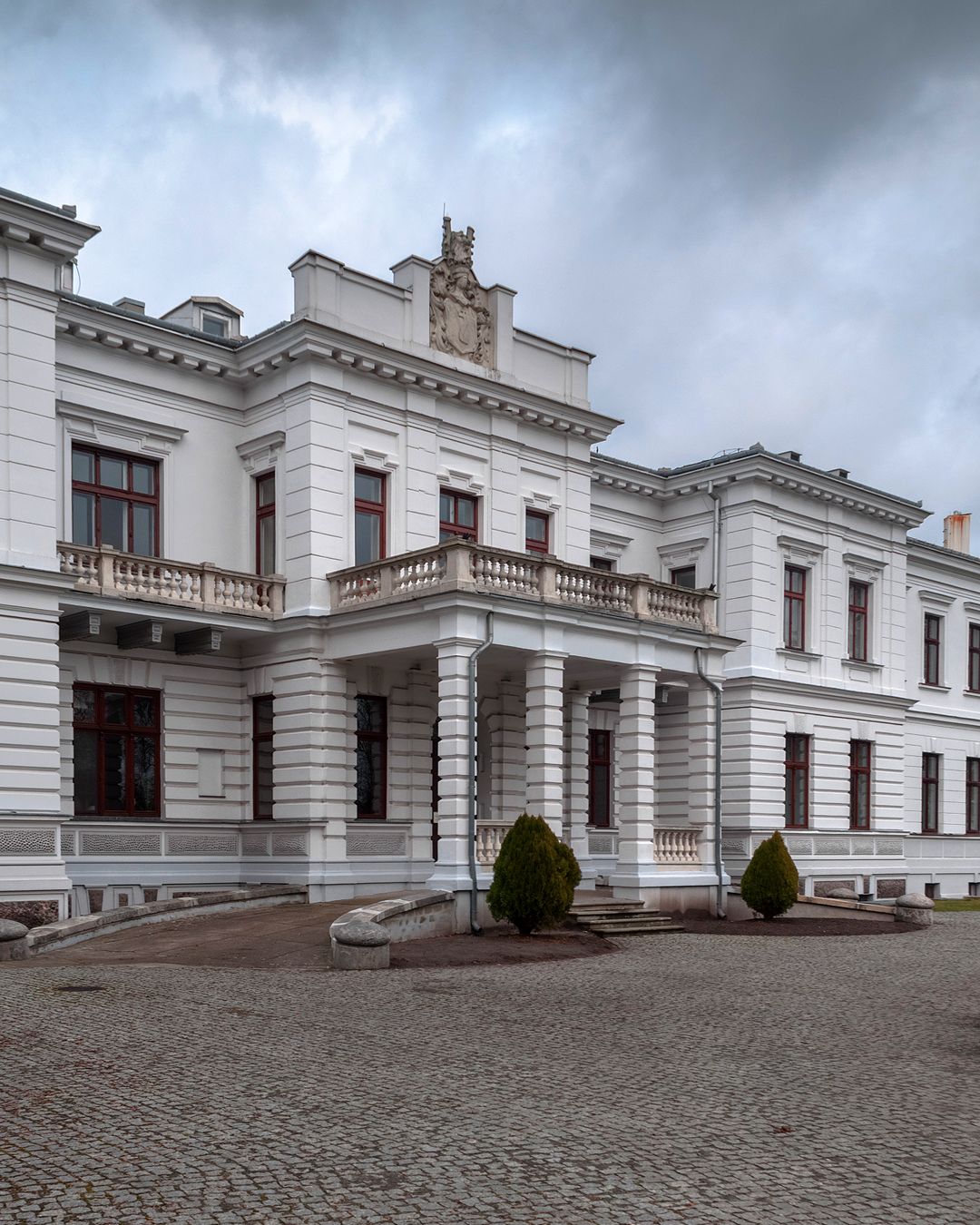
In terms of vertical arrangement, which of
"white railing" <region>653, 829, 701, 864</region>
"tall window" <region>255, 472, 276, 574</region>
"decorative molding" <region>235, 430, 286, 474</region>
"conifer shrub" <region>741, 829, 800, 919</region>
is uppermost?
"decorative molding" <region>235, 430, 286, 474</region>

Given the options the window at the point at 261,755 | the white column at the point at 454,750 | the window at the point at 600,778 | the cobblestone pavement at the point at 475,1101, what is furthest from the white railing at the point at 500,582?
the cobblestone pavement at the point at 475,1101

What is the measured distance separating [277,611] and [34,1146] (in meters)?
17.2

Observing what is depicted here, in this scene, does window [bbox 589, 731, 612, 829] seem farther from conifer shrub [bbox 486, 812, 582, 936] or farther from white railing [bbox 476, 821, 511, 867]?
conifer shrub [bbox 486, 812, 582, 936]

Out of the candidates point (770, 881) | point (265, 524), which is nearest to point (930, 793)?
point (770, 881)

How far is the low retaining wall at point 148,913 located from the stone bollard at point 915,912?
10657 millimetres

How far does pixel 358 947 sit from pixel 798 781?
19559mm

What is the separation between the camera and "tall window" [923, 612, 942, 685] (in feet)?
130

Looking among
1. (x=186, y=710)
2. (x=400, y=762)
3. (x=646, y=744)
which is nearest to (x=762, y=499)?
(x=646, y=744)

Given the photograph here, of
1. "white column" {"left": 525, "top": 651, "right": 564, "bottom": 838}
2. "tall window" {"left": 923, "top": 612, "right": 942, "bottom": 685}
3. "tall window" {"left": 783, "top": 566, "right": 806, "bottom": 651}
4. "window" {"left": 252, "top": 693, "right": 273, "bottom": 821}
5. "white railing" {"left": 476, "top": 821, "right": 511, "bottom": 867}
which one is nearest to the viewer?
"white railing" {"left": 476, "top": 821, "right": 511, "bottom": 867}

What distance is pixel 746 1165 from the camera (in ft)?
24.6

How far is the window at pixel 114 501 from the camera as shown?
23047mm

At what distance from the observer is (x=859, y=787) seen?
34.7m

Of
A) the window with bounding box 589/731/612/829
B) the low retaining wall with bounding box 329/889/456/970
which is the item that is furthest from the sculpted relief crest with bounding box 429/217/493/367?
the low retaining wall with bounding box 329/889/456/970

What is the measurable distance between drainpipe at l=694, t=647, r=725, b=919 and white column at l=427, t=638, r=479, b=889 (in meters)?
6.00
